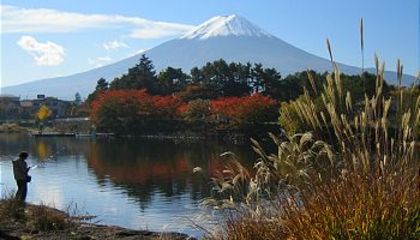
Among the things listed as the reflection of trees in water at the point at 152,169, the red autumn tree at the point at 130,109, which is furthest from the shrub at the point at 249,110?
the reflection of trees in water at the point at 152,169

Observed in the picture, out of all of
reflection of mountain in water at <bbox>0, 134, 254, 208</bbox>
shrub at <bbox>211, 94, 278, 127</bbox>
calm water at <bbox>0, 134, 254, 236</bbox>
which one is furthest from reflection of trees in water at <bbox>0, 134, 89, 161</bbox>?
shrub at <bbox>211, 94, 278, 127</bbox>

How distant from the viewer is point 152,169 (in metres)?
32.4

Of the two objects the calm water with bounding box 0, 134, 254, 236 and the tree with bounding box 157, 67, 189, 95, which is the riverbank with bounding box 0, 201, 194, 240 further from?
the tree with bounding box 157, 67, 189, 95

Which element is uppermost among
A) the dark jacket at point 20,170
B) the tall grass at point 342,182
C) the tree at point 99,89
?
the tree at point 99,89

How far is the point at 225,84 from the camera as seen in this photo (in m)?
69.4

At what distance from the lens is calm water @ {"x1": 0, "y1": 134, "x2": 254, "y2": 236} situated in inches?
659

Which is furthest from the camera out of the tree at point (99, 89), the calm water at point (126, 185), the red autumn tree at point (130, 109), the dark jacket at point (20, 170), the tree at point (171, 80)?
the tree at point (99, 89)

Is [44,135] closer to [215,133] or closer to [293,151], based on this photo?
[215,133]

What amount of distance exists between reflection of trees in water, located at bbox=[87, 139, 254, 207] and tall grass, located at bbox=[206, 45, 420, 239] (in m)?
9.68

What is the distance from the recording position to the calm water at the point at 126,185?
16.7m

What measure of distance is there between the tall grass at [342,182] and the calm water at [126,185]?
1.38 meters

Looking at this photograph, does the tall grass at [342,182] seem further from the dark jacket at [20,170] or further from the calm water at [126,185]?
the dark jacket at [20,170]

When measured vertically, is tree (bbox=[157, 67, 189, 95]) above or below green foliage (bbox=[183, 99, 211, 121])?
above

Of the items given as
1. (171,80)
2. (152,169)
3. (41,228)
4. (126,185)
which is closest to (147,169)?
(152,169)
